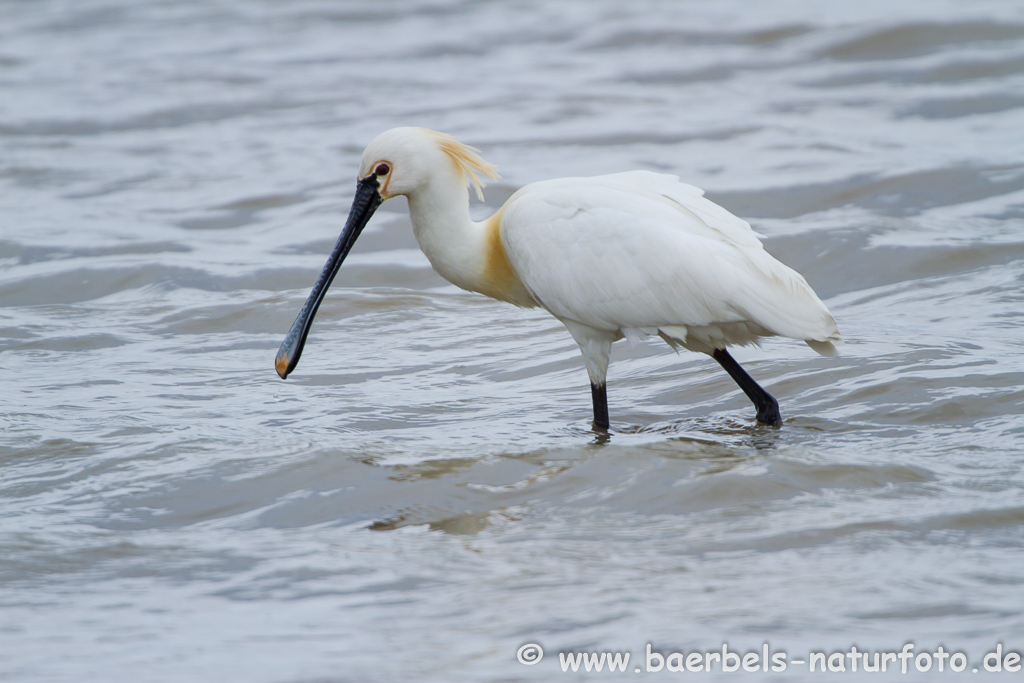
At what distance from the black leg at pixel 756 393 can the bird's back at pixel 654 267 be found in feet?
0.48

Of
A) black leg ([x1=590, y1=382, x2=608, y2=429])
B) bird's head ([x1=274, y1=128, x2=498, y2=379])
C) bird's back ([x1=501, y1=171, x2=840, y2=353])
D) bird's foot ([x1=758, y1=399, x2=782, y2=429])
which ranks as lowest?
bird's foot ([x1=758, y1=399, x2=782, y2=429])

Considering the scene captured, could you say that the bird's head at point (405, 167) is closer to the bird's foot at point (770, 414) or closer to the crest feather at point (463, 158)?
the crest feather at point (463, 158)

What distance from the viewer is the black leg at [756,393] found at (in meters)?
7.03

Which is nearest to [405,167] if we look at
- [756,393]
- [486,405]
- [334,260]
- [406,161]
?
[406,161]

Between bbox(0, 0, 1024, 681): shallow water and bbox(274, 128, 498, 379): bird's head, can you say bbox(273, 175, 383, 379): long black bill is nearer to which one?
bbox(274, 128, 498, 379): bird's head

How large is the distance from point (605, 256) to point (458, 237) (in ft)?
3.04

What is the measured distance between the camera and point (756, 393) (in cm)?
704

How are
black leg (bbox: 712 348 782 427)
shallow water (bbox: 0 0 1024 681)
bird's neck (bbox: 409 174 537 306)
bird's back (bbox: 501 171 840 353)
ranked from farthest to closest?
bird's neck (bbox: 409 174 537 306) < black leg (bbox: 712 348 782 427) < bird's back (bbox: 501 171 840 353) < shallow water (bbox: 0 0 1024 681)

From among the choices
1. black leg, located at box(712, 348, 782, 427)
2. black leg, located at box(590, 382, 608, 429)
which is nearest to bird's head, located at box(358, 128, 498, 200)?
black leg, located at box(590, 382, 608, 429)

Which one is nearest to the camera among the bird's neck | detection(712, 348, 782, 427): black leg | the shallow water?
the shallow water

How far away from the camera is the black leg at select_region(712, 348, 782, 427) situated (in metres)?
7.03

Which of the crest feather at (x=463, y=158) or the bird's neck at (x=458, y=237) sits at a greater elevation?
the crest feather at (x=463, y=158)

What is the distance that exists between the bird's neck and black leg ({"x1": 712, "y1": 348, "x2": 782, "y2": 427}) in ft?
4.07

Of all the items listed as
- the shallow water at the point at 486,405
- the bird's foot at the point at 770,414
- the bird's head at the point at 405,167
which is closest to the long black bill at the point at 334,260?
the bird's head at the point at 405,167
